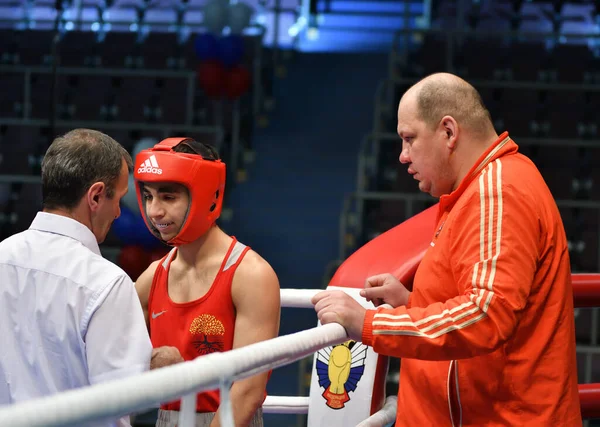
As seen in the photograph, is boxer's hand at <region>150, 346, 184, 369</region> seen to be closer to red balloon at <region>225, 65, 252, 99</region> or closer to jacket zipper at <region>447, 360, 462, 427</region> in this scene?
jacket zipper at <region>447, 360, 462, 427</region>

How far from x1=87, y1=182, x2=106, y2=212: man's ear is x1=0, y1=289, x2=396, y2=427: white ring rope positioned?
626 mm

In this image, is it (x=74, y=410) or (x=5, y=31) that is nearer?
(x=74, y=410)

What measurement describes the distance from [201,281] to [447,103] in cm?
80

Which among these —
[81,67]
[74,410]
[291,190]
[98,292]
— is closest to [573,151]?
[291,190]

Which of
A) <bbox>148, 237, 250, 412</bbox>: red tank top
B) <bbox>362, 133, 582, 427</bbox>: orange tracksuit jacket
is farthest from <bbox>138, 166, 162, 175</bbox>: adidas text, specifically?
<bbox>362, 133, 582, 427</bbox>: orange tracksuit jacket

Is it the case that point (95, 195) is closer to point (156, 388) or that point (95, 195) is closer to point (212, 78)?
point (156, 388)

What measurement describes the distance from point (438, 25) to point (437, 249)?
24.4 ft

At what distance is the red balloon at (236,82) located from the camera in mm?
7281

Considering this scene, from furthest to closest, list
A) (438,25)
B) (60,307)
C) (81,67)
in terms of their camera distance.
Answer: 1. (438,25)
2. (81,67)
3. (60,307)

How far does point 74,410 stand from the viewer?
33.1 inches

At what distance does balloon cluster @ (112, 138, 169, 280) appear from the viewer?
576cm

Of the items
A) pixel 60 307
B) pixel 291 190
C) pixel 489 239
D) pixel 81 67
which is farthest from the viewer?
pixel 81 67

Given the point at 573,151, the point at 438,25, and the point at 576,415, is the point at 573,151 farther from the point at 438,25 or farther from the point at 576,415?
the point at 576,415

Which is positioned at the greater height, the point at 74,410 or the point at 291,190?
the point at 74,410
